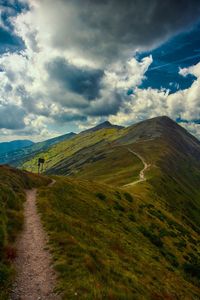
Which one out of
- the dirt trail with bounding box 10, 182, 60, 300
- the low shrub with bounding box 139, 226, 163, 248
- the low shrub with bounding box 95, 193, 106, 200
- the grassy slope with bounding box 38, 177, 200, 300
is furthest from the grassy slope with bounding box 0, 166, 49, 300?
the low shrub with bounding box 139, 226, 163, 248

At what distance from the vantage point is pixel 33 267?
1981cm

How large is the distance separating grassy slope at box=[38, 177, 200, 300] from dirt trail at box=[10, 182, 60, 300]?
0.80 meters

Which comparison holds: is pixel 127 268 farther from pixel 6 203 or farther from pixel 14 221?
pixel 6 203

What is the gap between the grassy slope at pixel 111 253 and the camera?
730 inches

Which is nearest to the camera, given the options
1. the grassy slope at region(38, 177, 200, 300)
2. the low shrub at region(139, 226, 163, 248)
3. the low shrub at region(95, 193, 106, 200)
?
the grassy slope at region(38, 177, 200, 300)

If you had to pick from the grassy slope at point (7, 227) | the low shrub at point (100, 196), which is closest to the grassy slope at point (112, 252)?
the low shrub at point (100, 196)

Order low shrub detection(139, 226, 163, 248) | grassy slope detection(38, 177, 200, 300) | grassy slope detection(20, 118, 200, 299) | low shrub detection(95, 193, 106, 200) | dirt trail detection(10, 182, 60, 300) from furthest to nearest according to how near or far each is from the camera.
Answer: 1. low shrub detection(95, 193, 106, 200)
2. low shrub detection(139, 226, 163, 248)
3. grassy slope detection(20, 118, 200, 299)
4. grassy slope detection(38, 177, 200, 300)
5. dirt trail detection(10, 182, 60, 300)

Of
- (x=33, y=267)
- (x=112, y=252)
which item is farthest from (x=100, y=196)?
(x=33, y=267)

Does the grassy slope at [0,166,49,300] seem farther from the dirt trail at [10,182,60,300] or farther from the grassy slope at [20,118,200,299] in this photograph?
the grassy slope at [20,118,200,299]

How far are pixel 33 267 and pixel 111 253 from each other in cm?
922

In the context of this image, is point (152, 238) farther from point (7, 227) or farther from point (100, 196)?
point (7, 227)

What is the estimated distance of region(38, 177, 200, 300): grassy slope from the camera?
60.8 ft

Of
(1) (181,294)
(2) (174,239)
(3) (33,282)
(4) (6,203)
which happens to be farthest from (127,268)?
(2) (174,239)

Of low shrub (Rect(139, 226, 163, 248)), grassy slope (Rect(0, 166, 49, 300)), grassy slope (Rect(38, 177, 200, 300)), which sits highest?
grassy slope (Rect(0, 166, 49, 300))
